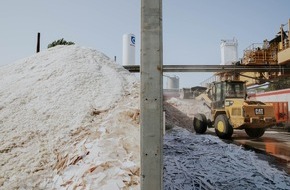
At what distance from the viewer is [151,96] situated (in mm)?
3141

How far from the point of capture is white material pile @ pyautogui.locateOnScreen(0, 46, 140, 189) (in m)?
4.69

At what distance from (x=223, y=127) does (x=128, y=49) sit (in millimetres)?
→ 11935

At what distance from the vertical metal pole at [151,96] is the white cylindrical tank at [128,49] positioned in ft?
56.6

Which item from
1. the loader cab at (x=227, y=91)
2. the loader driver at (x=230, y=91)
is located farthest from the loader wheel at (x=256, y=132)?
the loader driver at (x=230, y=91)

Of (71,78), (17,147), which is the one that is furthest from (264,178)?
(71,78)

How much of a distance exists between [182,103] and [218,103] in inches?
414

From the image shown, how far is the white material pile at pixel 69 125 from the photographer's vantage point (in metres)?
4.69

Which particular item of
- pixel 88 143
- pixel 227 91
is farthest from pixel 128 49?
pixel 88 143

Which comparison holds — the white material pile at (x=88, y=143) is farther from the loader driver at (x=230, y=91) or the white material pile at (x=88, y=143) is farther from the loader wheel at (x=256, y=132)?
the loader wheel at (x=256, y=132)

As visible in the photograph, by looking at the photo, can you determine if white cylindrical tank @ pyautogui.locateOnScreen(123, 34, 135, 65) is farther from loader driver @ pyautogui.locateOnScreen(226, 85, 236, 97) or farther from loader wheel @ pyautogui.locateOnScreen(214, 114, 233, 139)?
loader wheel @ pyautogui.locateOnScreen(214, 114, 233, 139)

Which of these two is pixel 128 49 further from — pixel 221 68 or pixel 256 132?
pixel 256 132

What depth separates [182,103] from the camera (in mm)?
22109

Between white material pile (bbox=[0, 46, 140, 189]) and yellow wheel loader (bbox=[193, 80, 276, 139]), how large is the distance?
14.0ft

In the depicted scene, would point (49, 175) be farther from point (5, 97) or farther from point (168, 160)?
point (5, 97)
